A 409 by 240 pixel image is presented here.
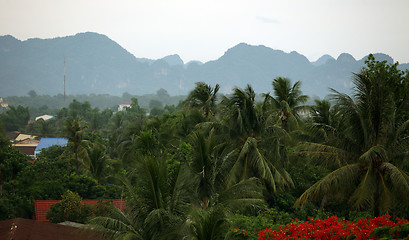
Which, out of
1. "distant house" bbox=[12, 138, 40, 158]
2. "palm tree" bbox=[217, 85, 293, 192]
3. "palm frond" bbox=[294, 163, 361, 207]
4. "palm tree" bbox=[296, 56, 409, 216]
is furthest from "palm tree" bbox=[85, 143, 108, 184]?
"distant house" bbox=[12, 138, 40, 158]

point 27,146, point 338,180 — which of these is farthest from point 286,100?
point 27,146

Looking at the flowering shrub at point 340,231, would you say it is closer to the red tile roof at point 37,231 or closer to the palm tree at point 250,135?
the palm tree at point 250,135

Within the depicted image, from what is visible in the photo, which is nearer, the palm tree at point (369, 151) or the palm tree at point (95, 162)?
the palm tree at point (369, 151)

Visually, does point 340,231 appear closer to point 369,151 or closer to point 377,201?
point 369,151

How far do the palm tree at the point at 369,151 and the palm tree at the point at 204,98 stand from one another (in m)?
9.78

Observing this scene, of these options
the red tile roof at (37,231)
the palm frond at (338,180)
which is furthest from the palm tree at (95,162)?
the palm frond at (338,180)

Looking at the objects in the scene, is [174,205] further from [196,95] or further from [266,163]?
[196,95]

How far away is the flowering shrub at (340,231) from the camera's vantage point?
7059 mm

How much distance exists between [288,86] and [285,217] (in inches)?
419

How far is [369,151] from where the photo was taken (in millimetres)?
9938

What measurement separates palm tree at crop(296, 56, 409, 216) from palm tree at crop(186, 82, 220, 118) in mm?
9778

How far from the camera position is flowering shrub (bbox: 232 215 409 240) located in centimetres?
706

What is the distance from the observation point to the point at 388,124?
10.7 m

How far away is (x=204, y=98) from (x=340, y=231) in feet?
46.8
